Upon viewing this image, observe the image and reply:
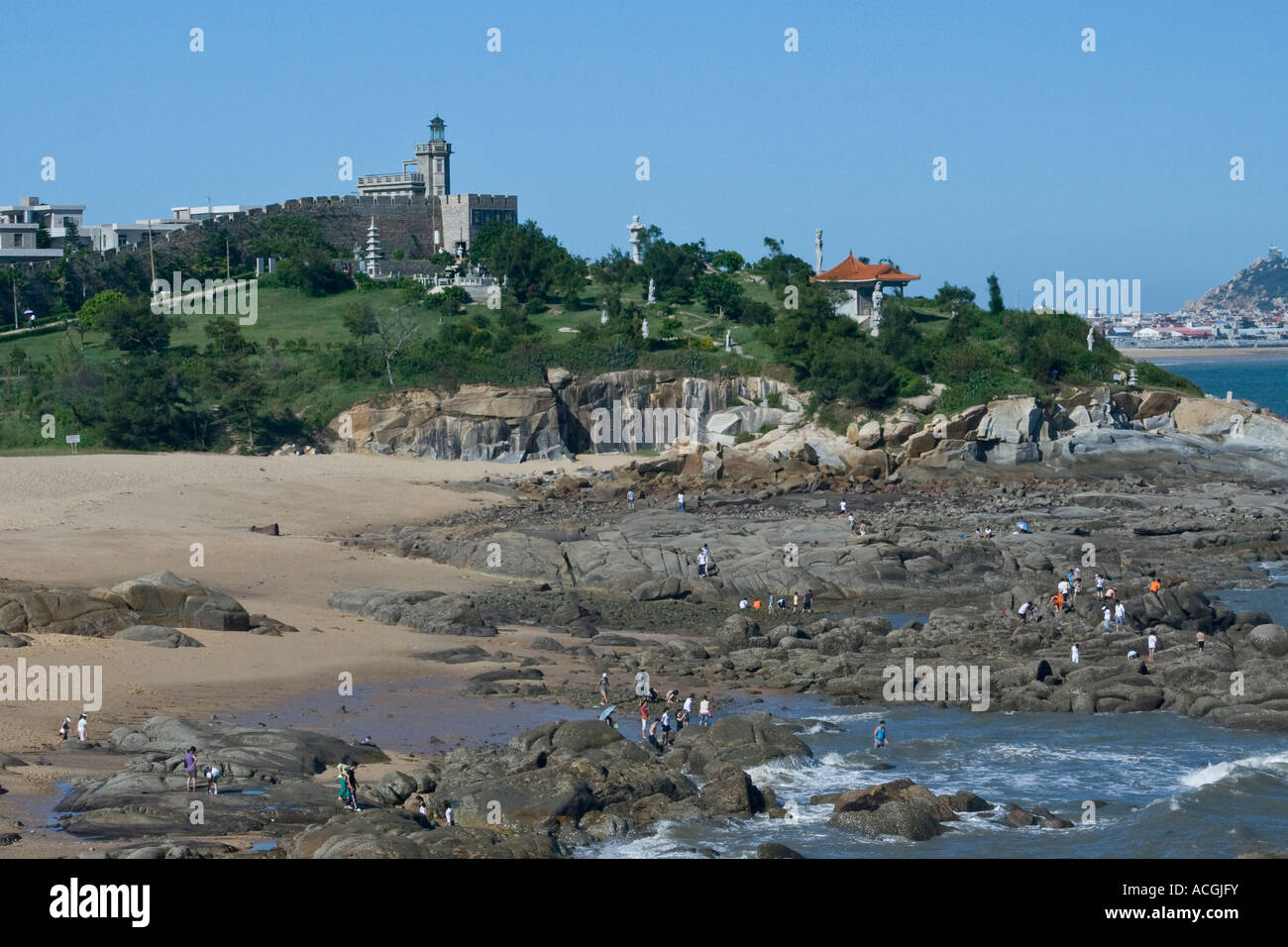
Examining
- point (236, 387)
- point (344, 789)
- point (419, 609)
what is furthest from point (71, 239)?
point (344, 789)

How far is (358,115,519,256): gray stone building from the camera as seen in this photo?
8088 centimetres

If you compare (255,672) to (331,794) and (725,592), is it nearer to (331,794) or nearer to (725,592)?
(331,794)

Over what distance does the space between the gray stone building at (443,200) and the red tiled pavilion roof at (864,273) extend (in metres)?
21.6

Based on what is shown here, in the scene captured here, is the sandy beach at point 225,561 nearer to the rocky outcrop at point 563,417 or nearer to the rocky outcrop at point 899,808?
the rocky outcrop at point 563,417

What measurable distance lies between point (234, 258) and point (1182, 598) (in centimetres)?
5686

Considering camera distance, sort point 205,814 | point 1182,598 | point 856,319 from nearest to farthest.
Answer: point 205,814 < point 1182,598 < point 856,319

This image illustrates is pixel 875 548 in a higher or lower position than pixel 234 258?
lower

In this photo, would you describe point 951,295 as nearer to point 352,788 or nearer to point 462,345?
point 462,345

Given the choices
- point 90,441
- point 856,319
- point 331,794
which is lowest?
point 331,794

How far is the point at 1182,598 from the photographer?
94.1 ft

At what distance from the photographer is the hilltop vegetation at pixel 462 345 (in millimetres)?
51094

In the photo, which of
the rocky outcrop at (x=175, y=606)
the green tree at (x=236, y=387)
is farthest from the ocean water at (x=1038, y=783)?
the green tree at (x=236, y=387)

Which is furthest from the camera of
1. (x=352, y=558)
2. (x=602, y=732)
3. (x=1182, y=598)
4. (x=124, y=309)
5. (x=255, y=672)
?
(x=124, y=309)
